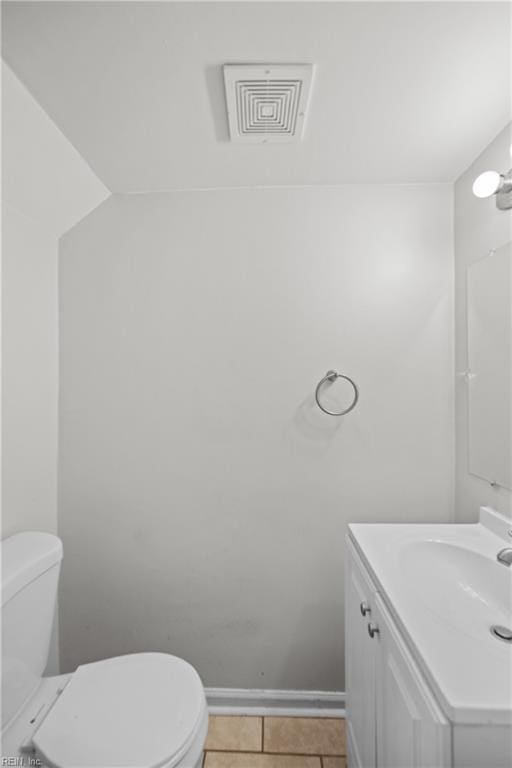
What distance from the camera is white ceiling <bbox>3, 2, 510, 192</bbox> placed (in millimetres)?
844

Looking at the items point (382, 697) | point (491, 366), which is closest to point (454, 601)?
point (382, 697)

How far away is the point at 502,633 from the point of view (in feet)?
2.92

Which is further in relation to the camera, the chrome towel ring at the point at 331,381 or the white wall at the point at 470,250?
the chrome towel ring at the point at 331,381

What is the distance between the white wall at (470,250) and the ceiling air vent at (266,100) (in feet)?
2.32

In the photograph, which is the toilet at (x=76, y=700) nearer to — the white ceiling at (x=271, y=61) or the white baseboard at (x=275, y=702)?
the white baseboard at (x=275, y=702)

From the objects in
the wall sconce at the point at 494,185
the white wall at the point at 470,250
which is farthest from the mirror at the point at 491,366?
the wall sconce at the point at 494,185

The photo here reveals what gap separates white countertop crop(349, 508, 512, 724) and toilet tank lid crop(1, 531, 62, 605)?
A: 1.05 metres

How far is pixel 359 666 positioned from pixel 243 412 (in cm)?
96

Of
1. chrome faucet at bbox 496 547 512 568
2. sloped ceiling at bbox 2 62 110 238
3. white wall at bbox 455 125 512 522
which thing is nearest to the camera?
chrome faucet at bbox 496 547 512 568

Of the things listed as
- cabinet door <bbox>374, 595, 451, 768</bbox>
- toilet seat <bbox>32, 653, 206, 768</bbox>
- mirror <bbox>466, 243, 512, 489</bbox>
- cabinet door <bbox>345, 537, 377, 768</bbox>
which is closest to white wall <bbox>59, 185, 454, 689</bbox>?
mirror <bbox>466, 243, 512, 489</bbox>

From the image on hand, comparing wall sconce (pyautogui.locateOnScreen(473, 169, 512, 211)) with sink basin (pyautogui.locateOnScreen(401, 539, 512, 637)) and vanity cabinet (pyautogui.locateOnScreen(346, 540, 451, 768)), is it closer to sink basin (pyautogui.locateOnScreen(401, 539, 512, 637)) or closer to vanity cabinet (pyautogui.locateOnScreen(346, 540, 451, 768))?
sink basin (pyautogui.locateOnScreen(401, 539, 512, 637))

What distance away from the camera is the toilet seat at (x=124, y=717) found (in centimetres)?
91

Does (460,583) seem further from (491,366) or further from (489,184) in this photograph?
(489,184)

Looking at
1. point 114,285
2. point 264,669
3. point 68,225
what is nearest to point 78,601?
point 264,669
